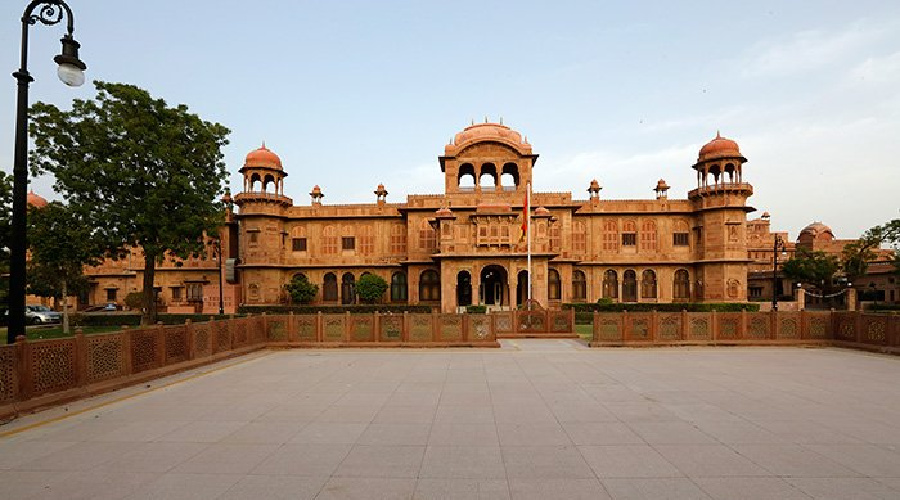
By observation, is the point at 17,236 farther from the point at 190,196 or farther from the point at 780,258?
the point at 780,258

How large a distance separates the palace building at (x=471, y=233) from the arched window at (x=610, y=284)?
80 millimetres

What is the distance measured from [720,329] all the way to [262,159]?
106 feet

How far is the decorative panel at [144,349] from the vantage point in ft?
34.3

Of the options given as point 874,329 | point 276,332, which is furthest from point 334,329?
point 874,329

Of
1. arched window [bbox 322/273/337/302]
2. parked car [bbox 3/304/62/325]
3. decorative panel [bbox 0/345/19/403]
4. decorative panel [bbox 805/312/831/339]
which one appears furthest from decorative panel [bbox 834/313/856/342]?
parked car [bbox 3/304/62/325]

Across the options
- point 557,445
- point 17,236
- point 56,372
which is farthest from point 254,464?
Answer: point 17,236

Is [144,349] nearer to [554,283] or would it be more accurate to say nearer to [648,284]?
[554,283]

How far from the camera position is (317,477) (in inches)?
201

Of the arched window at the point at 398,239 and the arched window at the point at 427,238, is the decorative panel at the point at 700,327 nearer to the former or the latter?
the arched window at the point at 427,238

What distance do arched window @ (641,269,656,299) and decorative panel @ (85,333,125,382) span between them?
34797 mm

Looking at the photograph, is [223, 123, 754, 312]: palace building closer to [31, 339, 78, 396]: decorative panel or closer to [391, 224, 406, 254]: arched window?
[391, 224, 406, 254]: arched window

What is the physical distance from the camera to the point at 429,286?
35.3 meters

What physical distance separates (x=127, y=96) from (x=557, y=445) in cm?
2748

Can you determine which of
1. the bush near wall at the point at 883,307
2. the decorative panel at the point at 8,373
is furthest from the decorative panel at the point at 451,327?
the bush near wall at the point at 883,307
